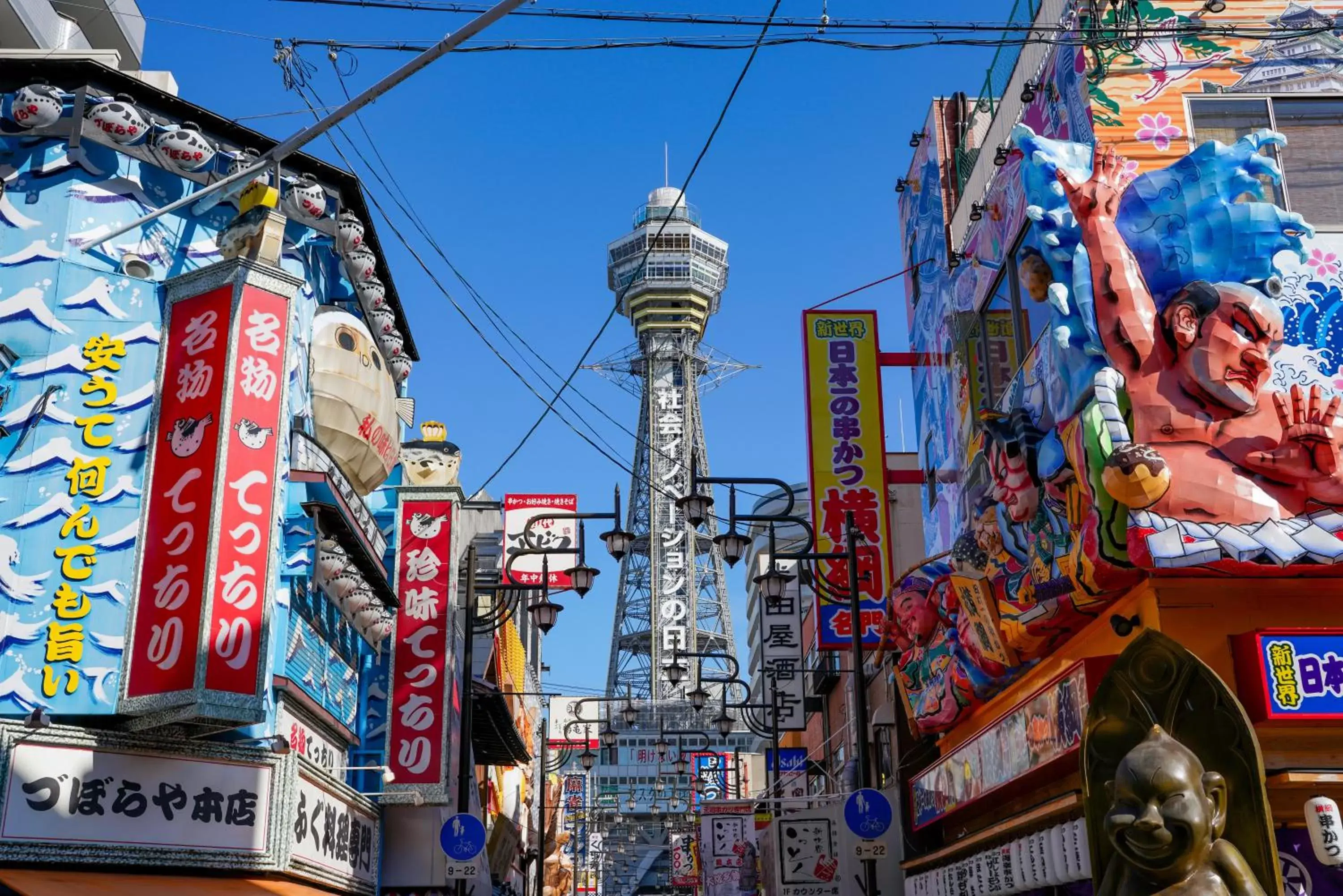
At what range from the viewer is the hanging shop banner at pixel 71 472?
50.8 feet

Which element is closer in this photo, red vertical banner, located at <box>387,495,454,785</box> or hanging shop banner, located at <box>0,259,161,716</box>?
hanging shop banner, located at <box>0,259,161,716</box>

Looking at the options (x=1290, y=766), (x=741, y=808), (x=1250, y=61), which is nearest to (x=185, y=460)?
(x=1290, y=766)

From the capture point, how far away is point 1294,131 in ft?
54.3

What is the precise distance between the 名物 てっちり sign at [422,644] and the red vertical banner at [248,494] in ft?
28.2

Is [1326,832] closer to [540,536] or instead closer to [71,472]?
[71,472]

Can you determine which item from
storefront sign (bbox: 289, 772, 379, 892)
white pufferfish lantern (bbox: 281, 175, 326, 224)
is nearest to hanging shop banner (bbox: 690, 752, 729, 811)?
storefront sign (bbox: 289, 772, 379, 892)

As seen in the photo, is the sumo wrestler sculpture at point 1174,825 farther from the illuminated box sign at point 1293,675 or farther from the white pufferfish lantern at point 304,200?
the white pufferfish lantern at point 304,200

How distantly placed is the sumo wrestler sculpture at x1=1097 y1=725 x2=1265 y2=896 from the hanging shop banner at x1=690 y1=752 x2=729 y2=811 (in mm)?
48449

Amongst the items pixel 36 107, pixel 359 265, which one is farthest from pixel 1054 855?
pixel 36 107

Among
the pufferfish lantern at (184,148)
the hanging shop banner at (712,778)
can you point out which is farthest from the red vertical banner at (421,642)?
the hanging shop banner at (712,778)

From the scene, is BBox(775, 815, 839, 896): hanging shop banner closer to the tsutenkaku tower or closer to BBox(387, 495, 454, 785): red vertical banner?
BBox(387, 495, 454, 785): red vertical banner

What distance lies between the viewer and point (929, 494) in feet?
88.3

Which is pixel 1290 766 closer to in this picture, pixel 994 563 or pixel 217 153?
pixel 994 563

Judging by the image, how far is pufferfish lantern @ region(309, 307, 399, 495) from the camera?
20.7 metres
